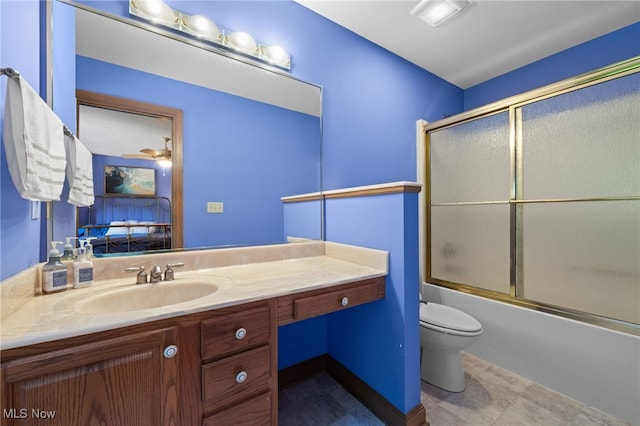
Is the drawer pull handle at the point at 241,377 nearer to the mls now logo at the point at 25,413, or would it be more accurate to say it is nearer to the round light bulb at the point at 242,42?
the mls now logo at the point at 25,413

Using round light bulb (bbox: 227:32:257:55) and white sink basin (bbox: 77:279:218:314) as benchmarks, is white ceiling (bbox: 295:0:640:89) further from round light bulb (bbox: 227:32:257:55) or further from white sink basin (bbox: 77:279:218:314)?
white sink basin (bbox: 77:279:218:314)

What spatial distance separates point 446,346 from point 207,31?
2217mm

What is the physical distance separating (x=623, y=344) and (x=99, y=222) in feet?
9.05

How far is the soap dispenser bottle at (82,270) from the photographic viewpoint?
0.99m

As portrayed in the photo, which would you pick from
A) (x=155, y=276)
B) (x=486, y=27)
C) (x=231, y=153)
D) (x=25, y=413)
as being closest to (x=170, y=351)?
(x=25, y=413)

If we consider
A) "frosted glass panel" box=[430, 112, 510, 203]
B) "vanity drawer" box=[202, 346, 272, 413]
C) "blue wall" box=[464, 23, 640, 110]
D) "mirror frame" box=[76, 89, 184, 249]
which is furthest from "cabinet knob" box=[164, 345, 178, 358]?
"blue wall" box=[464, 23, 640, 110]

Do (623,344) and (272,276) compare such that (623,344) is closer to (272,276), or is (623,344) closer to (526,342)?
(526,342)

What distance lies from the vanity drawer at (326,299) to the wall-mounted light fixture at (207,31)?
4.51 feet

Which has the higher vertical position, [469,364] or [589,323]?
[589,323]

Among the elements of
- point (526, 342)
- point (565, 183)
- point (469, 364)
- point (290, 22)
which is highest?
point (290, 22)

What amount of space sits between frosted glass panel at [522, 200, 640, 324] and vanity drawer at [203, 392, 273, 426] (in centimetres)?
192

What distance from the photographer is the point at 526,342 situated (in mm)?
1733

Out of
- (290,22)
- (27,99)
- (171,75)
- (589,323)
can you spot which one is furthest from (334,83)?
(589,323)

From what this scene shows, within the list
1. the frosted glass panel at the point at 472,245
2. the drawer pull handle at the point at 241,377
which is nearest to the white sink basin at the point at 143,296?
the drawer pull handle at the point at 241,377
